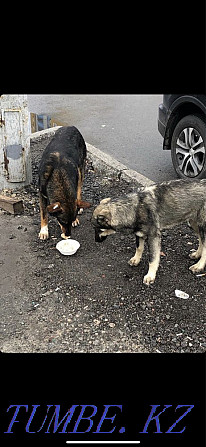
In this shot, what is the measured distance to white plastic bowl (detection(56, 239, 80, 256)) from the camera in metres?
5.73

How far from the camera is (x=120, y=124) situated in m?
11.4

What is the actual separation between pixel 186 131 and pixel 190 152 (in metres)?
0.31

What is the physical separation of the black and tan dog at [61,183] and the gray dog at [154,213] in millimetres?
629

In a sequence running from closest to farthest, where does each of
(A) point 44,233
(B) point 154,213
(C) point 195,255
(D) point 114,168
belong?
(B) point 154,213, (C) point 195,255, (A) point 44,233, (D) point 114,168

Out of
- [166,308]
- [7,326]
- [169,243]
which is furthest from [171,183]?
[7,326]

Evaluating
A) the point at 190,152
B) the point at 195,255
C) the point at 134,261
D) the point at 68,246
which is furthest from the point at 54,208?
the point at 190,152

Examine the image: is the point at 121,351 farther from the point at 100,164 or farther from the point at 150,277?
the point at 100,164

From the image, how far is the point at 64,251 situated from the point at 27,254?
0.47 metres

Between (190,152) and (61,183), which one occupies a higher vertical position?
(190,152)

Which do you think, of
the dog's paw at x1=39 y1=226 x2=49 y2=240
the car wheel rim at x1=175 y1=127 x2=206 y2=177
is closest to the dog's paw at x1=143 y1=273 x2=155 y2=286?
the dog's paw at x1=39 y1=226 x2=49 y2=240

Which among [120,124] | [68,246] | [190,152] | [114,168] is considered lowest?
[68,246]

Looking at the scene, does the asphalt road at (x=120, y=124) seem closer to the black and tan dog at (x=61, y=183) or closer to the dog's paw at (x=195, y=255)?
the black and tan dog at (x=61, y=183)

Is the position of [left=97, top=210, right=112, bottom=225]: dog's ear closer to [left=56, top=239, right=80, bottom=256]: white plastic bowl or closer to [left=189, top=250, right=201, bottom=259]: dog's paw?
[left=56, top=239, right=80, bottom=256]: white plastic bowl

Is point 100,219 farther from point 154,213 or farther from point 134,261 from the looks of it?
point 134,261
